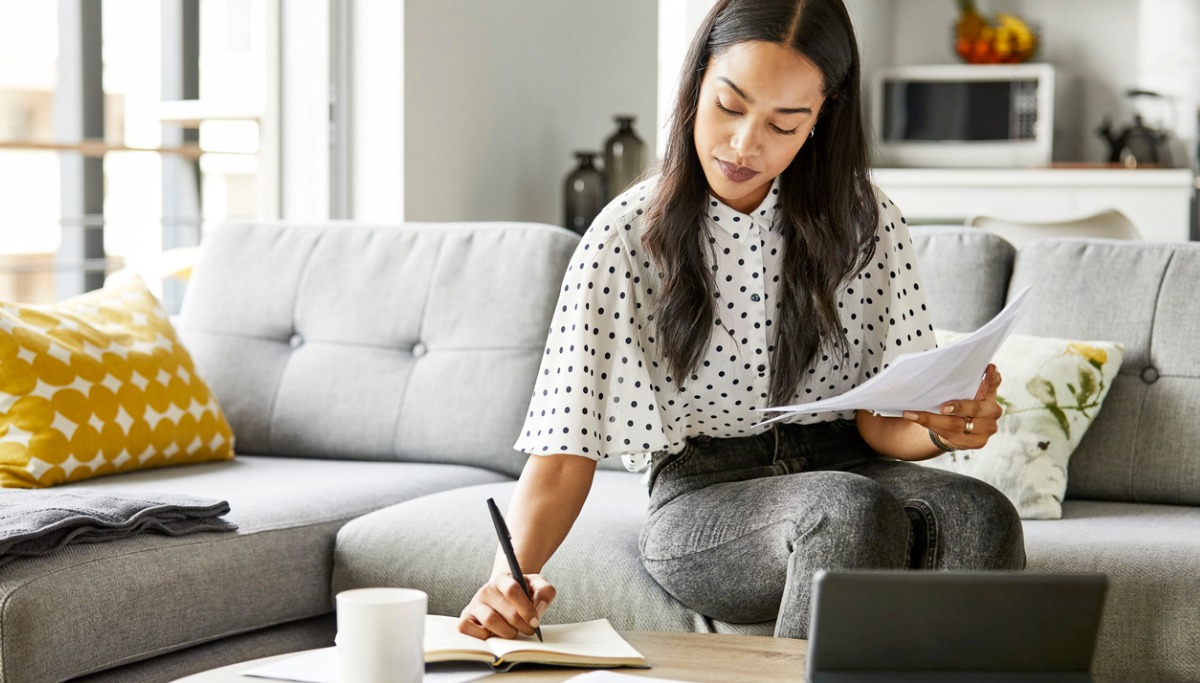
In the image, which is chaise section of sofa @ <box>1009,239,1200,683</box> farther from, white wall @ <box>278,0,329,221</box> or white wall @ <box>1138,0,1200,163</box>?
white wall @ <box>1138,0,1200,163</box>

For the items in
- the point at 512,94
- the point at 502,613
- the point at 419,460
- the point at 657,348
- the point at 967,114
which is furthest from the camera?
the point at 967,114

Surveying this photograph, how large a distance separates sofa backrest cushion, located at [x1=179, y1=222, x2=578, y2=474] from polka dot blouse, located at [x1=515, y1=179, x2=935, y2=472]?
2.27ft

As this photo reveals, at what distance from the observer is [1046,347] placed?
204 centimetres

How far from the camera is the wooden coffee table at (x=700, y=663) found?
1077 mm

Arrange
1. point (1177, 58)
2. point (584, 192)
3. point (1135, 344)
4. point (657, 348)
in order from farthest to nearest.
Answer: point (1177, 58) → point (584, 192) → point (1135, 344) → point (657, 348)

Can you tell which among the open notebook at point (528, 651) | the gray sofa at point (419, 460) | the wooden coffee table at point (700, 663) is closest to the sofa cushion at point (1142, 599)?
the gray sofa at point (419, 460)

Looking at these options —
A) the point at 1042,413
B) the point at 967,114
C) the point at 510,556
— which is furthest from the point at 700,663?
the point at 967,114

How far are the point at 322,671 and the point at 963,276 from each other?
1.42 m

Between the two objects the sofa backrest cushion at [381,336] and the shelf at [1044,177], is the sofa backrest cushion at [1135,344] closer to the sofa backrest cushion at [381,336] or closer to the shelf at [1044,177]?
the sofa backrest cushion at [381,336]

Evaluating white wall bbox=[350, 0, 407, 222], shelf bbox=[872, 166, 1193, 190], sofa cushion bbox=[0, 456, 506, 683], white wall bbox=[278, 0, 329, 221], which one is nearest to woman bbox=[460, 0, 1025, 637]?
sofa cushion bbox=[0, 456, 506, 683]

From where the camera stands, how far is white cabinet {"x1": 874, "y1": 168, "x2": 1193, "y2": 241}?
5238 millimetres

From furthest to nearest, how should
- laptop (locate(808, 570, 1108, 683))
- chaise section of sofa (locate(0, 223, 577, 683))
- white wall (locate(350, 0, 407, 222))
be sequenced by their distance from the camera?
white wall (locate(350, 0, 407, 222)) < chaise section of sofa (locate(0, 223, 577, 683)) < laptop (locate(808, 570, 1108, 683))

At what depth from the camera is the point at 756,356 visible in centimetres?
158

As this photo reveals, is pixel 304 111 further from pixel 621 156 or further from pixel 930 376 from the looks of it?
pixel 930 376
